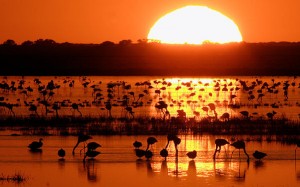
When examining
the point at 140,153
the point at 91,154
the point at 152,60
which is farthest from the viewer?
the point at 152,60

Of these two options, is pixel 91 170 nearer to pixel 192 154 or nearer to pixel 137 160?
pixel 137 160

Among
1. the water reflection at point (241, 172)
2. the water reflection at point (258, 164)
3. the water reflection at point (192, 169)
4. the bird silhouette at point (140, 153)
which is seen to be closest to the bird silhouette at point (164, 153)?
the bird silhouette at point (140, 153)

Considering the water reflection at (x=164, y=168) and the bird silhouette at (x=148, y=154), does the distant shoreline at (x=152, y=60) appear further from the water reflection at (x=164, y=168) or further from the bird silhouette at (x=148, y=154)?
the water reflection at (x=164, y=168)

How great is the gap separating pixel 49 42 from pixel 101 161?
253 ft

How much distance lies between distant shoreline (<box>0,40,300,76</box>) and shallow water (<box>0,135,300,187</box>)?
41690 millimetres

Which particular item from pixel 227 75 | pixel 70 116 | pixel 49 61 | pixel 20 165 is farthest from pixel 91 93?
pixel 49 61

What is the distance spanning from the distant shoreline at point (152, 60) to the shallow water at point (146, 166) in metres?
41.7

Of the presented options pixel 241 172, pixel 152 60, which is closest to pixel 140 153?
pixel 241 172

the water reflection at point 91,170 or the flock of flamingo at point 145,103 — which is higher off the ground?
the flock of flamingo at point 145,103

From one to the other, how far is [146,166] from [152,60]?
57653 millimetres

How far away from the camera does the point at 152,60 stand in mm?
75125

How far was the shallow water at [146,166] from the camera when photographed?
626 inches

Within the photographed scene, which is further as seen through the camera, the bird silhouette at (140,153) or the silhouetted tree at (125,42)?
the silhouetted tree at (125,42)

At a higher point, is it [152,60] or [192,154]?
[152,60]
